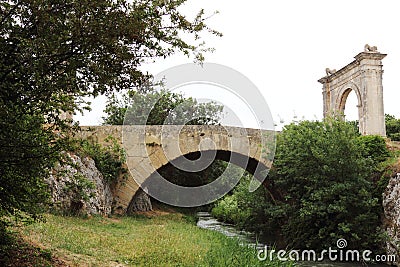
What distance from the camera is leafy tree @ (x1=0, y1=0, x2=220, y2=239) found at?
3.95 meters

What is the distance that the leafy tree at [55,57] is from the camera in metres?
3.95

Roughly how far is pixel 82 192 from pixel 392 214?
7280mm

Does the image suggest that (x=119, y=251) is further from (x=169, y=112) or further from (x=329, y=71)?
(x=169, y=112)

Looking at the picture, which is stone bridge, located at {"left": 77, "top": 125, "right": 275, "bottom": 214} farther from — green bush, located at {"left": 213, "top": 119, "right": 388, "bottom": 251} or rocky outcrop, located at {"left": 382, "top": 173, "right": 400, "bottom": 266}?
rocky outcrop, located at {"left": 382, "top": 173, "right": 400, "bottom": 266}

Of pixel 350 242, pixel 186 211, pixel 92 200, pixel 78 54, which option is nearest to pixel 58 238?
pixel 78 54

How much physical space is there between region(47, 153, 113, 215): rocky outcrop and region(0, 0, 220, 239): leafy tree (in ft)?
16.1

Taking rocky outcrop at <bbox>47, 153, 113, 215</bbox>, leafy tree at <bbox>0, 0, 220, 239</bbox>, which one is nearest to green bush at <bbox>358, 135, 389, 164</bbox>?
rocky outcrop at <bbox>47, 153, 113, 215</bbox>

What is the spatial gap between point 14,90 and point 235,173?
21341 mm

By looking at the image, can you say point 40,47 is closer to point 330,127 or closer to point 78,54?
point 78,54

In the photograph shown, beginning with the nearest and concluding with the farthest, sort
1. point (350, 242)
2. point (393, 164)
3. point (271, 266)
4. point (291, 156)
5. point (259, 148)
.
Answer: point (271, 266), point (350, 242), point (393, 164), point (291, 156), point (259, 148)

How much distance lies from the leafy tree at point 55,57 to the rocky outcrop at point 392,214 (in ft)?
22.3

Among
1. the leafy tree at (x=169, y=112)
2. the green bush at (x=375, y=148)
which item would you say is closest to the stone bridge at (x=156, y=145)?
the green bush at (x=375, y=148)

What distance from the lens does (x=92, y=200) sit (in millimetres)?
12039

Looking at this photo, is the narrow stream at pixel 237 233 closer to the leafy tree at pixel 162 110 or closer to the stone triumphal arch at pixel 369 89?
the stone triumphal arch at pixel 369 89
